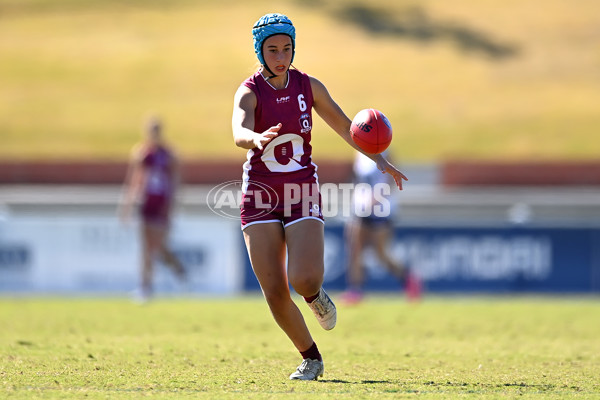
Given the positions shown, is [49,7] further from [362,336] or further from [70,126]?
[362,336]

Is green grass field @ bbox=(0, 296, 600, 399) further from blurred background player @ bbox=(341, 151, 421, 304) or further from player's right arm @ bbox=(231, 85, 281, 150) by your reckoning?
player's right arm @ bbox=(231, 85, 281, 150)

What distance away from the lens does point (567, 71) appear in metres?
40.1

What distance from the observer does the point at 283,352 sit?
28.0 ft

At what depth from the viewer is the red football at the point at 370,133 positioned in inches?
272

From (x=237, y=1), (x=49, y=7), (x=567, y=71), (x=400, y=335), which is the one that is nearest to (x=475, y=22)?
(x=567, y=71)

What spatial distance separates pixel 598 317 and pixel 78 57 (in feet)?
109

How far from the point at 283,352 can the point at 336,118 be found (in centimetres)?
234

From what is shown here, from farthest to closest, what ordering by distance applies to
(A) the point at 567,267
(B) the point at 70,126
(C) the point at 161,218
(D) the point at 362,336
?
(B) the point at 70,126, (A) the point at 567,267, (C) the point at 161,218, (D) the point at 362,336

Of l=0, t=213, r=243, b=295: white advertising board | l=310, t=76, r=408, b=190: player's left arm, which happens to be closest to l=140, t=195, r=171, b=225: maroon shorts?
l=0, t=213, r=243, b=295: white advertising board

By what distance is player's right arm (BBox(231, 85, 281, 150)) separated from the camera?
20.0 ft

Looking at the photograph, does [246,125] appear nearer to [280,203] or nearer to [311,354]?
[280,203]

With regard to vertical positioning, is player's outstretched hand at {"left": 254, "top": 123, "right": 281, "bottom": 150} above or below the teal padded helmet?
below

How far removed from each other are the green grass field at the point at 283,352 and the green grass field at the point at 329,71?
58.1ft

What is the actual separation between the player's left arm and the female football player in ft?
0.64
